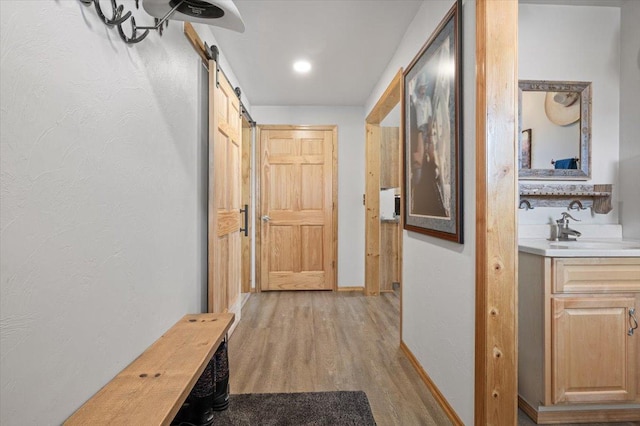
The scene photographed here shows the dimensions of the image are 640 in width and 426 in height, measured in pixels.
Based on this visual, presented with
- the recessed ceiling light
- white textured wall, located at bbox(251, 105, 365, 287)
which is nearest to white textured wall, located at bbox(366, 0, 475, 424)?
the recessed ceiling light

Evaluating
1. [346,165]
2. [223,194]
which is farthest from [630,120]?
[346,165]

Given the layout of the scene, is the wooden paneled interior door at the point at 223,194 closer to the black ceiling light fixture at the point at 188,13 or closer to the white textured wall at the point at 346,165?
the black ceiling light fixture at the point at 188,13

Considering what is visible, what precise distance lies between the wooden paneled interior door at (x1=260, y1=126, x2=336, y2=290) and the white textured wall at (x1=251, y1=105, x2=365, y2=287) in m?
0.11

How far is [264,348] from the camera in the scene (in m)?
2.75

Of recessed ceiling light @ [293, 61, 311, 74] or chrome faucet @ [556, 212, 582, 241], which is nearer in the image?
chrome faucet @ [556, 212, 582, 241]

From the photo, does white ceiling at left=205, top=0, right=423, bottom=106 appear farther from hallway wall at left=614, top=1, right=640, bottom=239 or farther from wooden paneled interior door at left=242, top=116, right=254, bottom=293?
hallway wall at left=614, top=1, right=640, bottom=239

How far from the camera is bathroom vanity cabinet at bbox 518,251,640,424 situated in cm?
173

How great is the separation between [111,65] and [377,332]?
2.74m

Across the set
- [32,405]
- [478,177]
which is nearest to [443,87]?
[478,177]

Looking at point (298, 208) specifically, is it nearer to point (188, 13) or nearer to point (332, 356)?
point (332, 356)

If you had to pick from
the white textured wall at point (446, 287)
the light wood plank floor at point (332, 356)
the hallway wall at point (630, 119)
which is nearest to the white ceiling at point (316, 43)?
the white textured wall at point (446, 287)

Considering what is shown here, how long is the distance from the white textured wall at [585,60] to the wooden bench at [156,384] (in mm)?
2040

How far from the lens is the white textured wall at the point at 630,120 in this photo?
2246 mm

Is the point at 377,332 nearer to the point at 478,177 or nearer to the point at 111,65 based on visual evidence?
the point at 478,177
